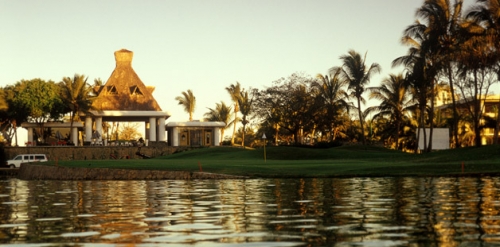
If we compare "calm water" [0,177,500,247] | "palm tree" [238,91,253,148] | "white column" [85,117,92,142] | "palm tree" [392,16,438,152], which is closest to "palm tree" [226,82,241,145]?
"palm tree" [238,91,253,148]

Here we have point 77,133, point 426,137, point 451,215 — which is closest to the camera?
point 451,215

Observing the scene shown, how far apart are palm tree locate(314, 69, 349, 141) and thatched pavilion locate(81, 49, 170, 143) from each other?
18.3 metres

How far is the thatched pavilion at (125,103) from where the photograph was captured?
90625 millimetres

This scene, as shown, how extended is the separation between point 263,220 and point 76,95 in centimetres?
7569

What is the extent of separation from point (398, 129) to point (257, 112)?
1662 centimetres

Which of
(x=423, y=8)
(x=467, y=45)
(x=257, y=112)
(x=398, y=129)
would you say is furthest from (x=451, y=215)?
(x=257, y=112)

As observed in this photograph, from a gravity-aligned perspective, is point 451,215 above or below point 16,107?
below

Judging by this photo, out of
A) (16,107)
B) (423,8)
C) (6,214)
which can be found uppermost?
(423,8)

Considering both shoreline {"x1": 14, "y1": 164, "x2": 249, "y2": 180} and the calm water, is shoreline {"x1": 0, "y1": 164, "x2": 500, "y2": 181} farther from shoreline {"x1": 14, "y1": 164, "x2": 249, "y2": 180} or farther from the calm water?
the calm water

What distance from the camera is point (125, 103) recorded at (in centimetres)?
9225

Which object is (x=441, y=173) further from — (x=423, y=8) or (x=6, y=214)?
(x=423, y=8)

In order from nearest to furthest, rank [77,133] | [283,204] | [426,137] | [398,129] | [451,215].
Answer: [451,215] → [283,204] → [426,137] → [398,129] → [77,133]

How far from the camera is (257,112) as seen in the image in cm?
9319

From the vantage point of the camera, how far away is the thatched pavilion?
90.6 metres
